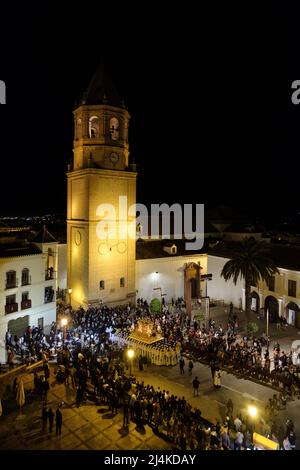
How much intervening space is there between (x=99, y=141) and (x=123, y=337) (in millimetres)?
19021

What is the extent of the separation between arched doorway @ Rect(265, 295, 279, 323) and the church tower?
13.4 meters

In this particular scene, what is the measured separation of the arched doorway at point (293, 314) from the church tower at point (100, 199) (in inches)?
589

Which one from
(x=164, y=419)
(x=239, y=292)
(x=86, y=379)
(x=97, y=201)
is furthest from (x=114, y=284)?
(x=164, y=419)

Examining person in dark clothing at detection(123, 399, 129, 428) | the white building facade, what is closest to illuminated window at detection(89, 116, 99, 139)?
the white building facade

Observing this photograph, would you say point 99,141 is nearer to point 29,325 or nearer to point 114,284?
point 114,284

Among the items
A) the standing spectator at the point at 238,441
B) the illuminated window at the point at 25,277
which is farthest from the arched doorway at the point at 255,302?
the standing spectator at the point at 238,441

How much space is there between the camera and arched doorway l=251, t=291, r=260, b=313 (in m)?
35.1

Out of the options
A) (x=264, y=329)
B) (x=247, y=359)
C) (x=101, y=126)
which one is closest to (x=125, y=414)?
(x=247, y=359)

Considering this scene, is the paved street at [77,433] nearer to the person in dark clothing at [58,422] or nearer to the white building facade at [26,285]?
the person in dark clothing at [58,422]

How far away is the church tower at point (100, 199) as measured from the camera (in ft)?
111

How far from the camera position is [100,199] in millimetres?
34250

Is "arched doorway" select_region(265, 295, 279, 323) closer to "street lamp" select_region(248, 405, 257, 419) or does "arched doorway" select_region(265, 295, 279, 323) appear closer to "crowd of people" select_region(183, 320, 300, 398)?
"crowd of people" select_region(183, 320, 300, 398)

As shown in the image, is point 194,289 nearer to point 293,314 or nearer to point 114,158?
point 293,314

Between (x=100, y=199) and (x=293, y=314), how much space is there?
67.8 ft
